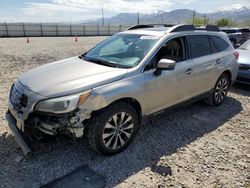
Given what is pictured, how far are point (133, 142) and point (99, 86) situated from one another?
3.93 feet

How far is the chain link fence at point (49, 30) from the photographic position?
89.3 ft

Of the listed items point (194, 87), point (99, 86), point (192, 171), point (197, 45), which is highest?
point (197, 45)

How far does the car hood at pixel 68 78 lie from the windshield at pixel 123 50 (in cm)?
23

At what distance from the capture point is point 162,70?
12.4 ft

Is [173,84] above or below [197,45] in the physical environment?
below

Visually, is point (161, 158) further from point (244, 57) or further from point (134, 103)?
point (244, 57)

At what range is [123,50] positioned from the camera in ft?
13.5

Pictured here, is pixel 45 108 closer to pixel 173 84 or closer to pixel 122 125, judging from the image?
pixel 122 125

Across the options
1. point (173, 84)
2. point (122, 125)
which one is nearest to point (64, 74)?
point (122, 125)

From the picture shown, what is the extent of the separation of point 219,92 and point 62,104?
372cm

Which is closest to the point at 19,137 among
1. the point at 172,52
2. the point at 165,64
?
the point at 165,64

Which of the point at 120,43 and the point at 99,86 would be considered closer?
the point at 99,86

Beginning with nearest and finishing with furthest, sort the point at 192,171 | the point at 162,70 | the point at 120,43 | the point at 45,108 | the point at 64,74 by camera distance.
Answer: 1. the point at 45,108
2. the point at 192,171
3. the point at 64,74
4. the point at 162,70
5. the point at 120,43

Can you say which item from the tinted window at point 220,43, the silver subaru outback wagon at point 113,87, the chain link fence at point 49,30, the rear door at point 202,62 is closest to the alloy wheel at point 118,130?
the silver subaru outback wagon at point 113,87
